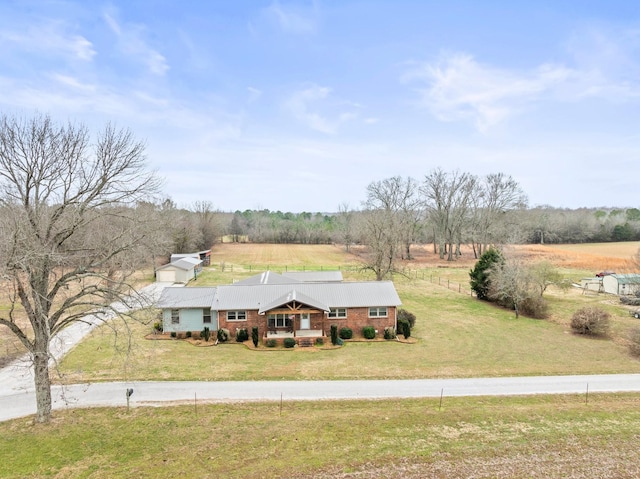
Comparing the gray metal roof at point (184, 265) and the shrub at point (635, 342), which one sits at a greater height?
the gray metal roof at point (184, 265)

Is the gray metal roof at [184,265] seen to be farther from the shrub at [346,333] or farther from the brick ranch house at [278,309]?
the shrub at [346,333]

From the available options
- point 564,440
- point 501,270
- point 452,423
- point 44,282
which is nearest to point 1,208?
point 44,282

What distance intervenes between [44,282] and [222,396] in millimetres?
8119

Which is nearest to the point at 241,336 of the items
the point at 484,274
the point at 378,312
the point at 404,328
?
the point at 378,312

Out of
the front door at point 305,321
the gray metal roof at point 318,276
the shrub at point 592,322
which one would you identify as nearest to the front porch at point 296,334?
the front door at point 305,321

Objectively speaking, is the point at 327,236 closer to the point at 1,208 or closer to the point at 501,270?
the point at 501,270

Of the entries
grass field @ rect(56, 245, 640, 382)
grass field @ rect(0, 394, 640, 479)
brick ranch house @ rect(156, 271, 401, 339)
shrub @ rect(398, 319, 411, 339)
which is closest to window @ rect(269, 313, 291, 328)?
brick ranch house @ rect(156, 271, 401, 339)

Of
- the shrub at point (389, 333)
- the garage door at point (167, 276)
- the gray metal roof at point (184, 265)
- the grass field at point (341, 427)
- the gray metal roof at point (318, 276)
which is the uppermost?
the gray metal roof at point (184, 265)

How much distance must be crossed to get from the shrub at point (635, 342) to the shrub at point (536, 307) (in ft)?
26.6

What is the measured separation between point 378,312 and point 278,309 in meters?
6.89

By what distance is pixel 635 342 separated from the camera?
23594mm

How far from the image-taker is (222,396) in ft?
55.5

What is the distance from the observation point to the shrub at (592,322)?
26.5 m

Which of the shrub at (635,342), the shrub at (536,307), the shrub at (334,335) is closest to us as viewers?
the shrub at (635,342)
